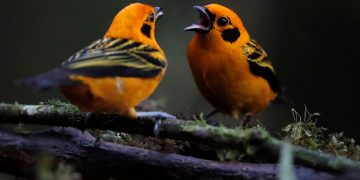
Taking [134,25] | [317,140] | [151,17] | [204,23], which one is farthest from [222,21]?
[317,140]

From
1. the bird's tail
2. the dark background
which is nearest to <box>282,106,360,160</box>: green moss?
the bird's tail

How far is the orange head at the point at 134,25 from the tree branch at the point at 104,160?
102cm

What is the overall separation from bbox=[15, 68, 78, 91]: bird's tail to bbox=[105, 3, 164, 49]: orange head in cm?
109

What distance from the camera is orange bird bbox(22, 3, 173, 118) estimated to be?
4441 millimetres

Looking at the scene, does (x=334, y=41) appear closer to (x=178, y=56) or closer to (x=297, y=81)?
(x=297, y=81)

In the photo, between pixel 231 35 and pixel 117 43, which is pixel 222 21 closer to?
pixel 231 35

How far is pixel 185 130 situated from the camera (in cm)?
433

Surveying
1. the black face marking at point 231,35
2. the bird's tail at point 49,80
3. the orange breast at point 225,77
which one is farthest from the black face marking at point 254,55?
the bird's tail at point 49,80

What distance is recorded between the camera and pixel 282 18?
10.9 meters

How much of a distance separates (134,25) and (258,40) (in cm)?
590

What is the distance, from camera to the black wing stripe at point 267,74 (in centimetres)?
580

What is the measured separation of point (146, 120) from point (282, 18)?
6728mm

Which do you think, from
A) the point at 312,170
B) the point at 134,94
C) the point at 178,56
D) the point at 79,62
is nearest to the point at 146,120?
the point at 134,94

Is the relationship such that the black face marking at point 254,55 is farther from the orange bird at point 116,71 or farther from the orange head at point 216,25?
the orange bird at point 116,71
